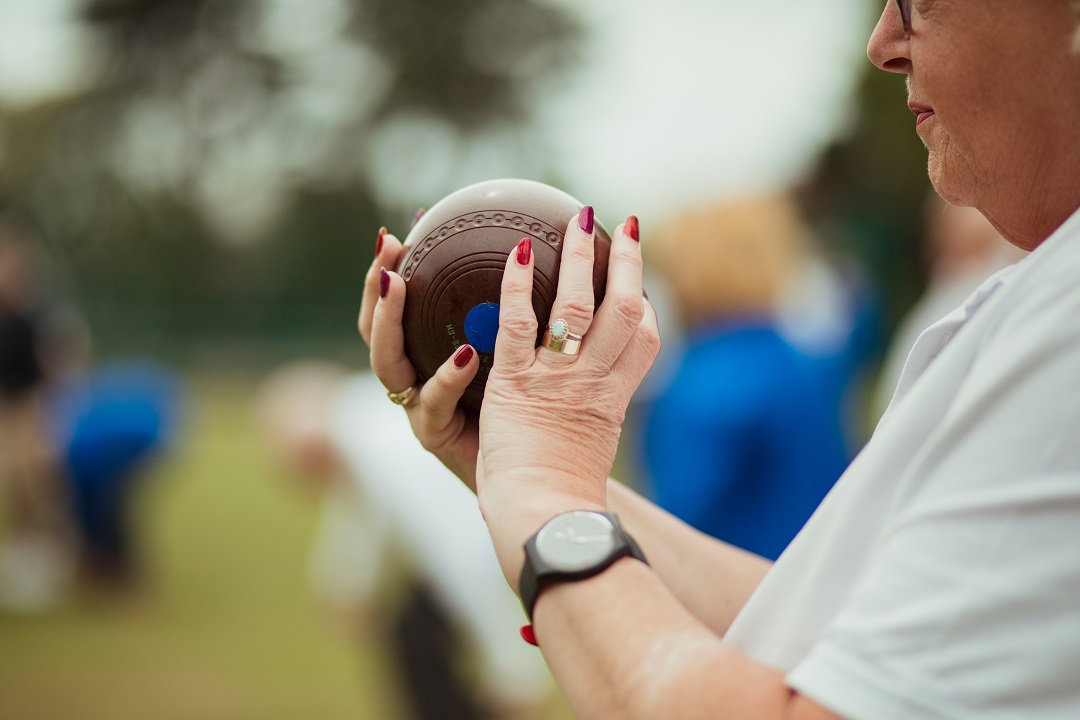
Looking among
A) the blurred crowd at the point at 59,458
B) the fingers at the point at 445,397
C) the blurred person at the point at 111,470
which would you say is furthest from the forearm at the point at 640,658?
the blurred person at the point at 111,470

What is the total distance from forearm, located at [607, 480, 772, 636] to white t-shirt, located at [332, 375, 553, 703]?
2449 mm

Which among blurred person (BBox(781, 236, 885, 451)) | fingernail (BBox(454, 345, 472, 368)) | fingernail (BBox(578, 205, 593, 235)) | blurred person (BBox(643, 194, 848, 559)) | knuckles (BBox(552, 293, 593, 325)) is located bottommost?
blurred person (BBox(781, 236, 885, 451))

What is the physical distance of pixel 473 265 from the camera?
1924 millimetres

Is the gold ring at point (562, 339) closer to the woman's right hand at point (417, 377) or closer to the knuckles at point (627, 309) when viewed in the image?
the knuckles at point (627, 309)

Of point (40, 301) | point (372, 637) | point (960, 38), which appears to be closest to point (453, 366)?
point (960, 38)

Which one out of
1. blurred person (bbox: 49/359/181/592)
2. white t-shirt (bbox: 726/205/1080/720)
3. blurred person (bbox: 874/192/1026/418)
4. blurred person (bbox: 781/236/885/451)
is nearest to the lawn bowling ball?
white t-shirt (bbox: 726/205/1080/720)

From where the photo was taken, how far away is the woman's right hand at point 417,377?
1.82 m

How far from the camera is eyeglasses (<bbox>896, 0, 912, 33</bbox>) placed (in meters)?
1.50

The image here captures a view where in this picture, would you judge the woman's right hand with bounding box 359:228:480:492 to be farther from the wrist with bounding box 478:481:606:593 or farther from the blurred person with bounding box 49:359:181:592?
the blurred person with bounding box 49:359:181:592

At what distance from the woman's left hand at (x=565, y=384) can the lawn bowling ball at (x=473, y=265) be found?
0.46ft

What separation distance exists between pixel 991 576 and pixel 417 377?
115cm

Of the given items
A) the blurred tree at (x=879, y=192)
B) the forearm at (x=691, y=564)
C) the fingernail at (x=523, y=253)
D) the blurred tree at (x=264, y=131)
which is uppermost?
the fingernail at (x=523, y=253)

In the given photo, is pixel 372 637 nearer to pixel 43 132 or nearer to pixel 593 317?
pixel 593 317

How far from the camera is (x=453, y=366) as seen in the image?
1801 mm
